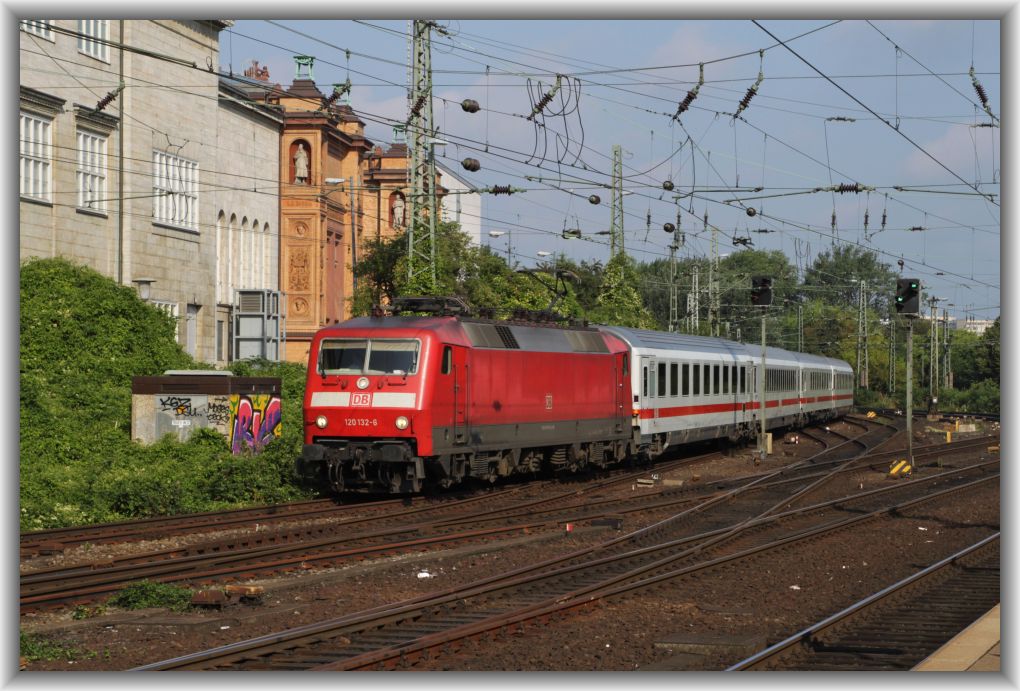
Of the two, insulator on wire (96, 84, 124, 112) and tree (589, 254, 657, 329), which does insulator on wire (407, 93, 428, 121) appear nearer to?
insulator on wire (96, 84, 124, 112)

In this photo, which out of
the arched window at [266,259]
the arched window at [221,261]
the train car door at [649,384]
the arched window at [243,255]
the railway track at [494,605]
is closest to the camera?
the railway track at [494,605]

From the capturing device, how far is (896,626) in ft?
42.3

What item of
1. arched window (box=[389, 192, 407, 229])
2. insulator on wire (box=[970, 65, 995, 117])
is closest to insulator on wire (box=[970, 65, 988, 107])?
insulator on wire (box=[970, 65, 995, 117])

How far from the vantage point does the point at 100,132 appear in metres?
35.7

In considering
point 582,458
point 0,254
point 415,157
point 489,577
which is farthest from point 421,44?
point 0,254

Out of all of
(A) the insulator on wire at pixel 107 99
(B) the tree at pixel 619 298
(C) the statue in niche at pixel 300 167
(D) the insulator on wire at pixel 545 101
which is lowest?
(B) the tree at pixel 619 298

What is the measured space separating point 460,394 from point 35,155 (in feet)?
54.1

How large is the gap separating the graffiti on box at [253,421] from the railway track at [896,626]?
1622 centimetres

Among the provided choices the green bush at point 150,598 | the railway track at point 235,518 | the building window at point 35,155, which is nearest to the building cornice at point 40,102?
the building window at point 35,155

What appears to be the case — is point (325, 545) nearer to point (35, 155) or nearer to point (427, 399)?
point (427, 399)

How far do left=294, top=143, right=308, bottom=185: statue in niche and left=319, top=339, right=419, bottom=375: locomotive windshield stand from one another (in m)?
33.6

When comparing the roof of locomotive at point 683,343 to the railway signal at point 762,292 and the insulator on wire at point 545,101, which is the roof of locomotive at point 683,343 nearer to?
the railway signal at point 762,292

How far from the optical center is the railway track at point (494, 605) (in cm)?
1051

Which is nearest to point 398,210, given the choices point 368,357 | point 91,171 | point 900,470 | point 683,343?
point 91,171
